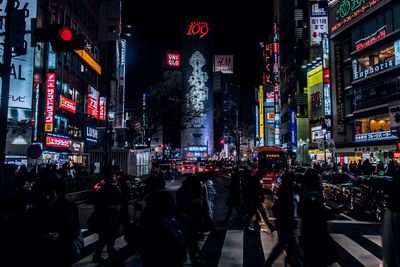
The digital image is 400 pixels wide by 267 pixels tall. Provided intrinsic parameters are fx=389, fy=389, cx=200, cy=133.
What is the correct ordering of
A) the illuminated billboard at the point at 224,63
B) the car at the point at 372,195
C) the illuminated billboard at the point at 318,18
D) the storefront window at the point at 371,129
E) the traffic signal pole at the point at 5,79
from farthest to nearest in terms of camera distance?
1. the illuminated billboard at the point at 224,63
2. the illuminated billboard at the point at 318,18
3. the storefront window at the point at 371,129
4. the car at the point at 372,195
5. the traffic signal pole at the point at 5,79

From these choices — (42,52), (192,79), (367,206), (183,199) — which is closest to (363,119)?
(367,206)

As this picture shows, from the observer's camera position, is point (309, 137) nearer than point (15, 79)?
No

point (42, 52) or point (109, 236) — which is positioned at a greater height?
point (42, 52)

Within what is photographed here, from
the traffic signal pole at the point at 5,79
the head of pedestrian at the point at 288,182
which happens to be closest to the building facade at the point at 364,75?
the head of pedestrian at the point at 288,182

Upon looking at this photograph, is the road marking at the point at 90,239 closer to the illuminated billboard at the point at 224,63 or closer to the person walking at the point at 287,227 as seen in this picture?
the person walking at the point at 287,227

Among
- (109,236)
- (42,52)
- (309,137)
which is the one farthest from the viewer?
(309,137)

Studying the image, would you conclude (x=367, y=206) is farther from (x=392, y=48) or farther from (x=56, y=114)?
A: (x=56, y=114)

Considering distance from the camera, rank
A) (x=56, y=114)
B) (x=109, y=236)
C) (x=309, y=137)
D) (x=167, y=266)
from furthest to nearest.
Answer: (x=309, y=137) → (x=56, y=114) → (x=109, y=236) → (x=167, y=266)

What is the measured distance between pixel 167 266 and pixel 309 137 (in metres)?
58.5

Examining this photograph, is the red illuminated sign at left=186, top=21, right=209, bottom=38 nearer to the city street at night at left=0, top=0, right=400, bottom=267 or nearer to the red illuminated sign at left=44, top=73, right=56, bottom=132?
the city street at night at left=0, top=0, right=400, bottom=267

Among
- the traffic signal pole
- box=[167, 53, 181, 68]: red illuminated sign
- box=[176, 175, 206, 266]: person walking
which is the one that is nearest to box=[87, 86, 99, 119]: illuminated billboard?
Answer: the traffic signal pole

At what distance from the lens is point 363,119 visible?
42.0 metres

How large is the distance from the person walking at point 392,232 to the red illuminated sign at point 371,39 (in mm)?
37860

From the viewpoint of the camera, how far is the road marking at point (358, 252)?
788cm
